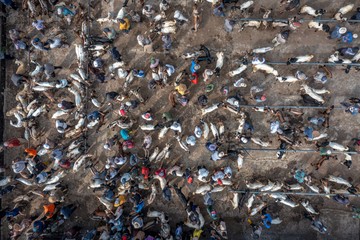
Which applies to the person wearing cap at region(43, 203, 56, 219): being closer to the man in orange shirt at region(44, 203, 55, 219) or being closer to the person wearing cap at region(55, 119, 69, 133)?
the man in orange shirt at region(44, 203, 55, 219)

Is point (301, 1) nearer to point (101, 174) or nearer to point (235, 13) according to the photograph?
point (235, 13)

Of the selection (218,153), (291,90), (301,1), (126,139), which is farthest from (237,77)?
(126,139)

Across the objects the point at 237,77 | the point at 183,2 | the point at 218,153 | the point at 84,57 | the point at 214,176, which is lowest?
the point at 214,176

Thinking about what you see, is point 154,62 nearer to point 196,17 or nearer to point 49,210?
point 196,17

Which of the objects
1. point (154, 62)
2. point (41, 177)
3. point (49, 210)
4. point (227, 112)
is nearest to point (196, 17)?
point (154, 62)

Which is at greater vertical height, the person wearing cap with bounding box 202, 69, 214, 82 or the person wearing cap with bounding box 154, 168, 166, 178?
the person wearing cap with bounding box 202, 69, 214, 82

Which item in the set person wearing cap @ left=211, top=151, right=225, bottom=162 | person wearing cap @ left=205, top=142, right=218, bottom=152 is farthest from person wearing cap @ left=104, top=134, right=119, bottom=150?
person wearing cap @ left=211, top=151, right=225, bottom=162

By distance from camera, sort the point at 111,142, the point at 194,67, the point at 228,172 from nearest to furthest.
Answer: the point at 194,67 < the point at 228,172 < the point at 111,142

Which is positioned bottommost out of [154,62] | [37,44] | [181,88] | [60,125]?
[60,125]
